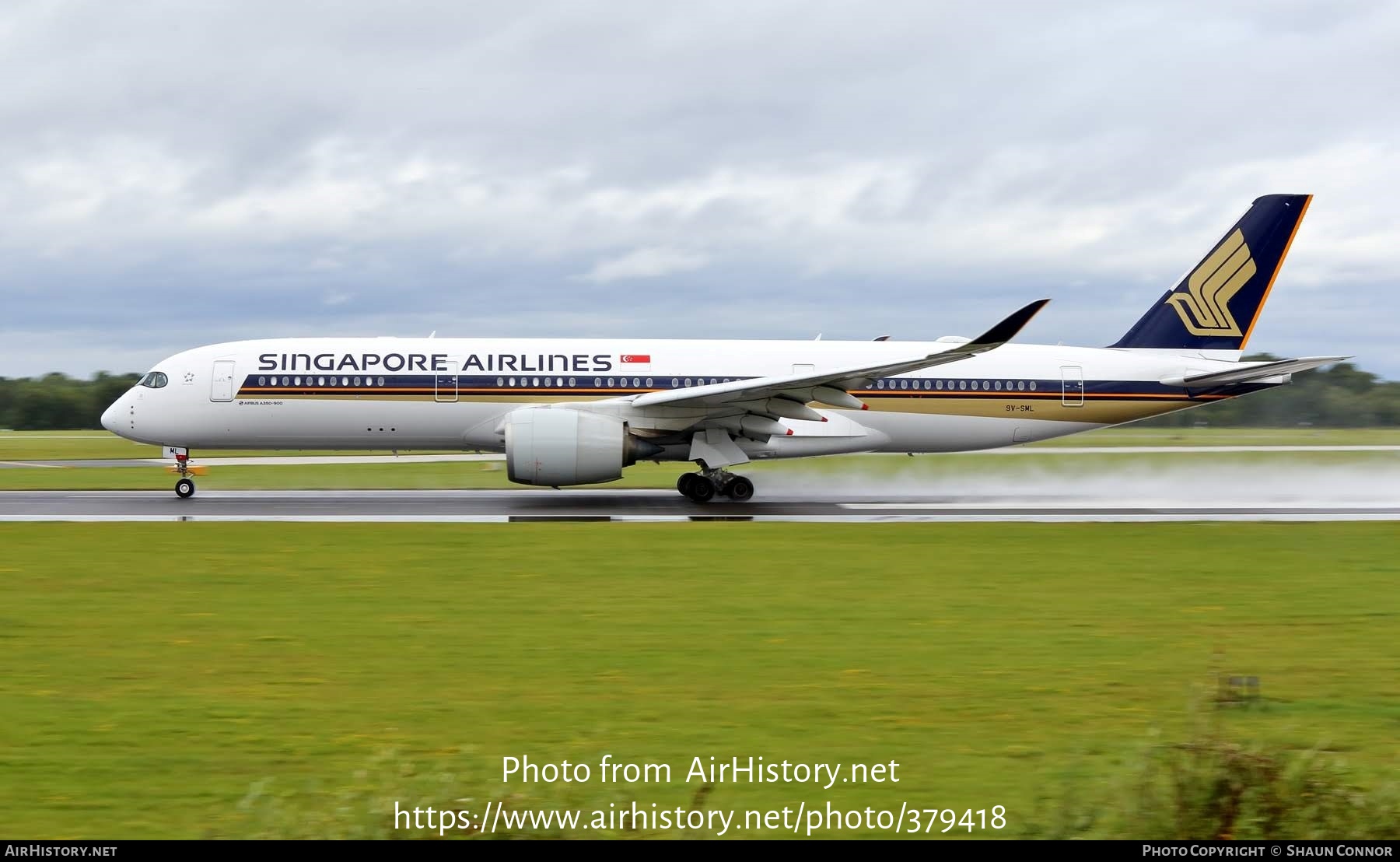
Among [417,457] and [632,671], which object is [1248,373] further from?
[417,457]

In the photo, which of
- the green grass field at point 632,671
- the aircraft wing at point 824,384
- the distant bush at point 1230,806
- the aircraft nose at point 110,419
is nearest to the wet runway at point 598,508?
the aircraft nose at point 110,419

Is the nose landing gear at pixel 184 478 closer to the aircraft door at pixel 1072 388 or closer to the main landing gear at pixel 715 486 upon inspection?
the main landing gear at pixel 715 486

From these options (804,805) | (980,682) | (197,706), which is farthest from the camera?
(980,682)

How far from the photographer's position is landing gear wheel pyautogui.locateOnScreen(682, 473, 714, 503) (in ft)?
74.6

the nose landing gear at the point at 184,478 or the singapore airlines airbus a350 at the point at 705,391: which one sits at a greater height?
the singapore airlines airbus a350 at the point at 705,391

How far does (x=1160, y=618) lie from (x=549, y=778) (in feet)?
23.1

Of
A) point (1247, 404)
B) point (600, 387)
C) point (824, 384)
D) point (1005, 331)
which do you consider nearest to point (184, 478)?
point (600, 387)

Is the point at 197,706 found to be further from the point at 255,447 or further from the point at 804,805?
the point at 255,447

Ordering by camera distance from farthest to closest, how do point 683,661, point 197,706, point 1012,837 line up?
point 683,661 < point 197,706 < point 1012,837

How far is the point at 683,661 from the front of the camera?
8680 mm

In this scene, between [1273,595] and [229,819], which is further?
[1273,595]

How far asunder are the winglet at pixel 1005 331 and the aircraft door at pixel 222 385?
14.6 metres

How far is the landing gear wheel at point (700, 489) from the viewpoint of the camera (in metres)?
22.7

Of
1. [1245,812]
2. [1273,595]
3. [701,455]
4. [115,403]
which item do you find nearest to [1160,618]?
[1273,595]
